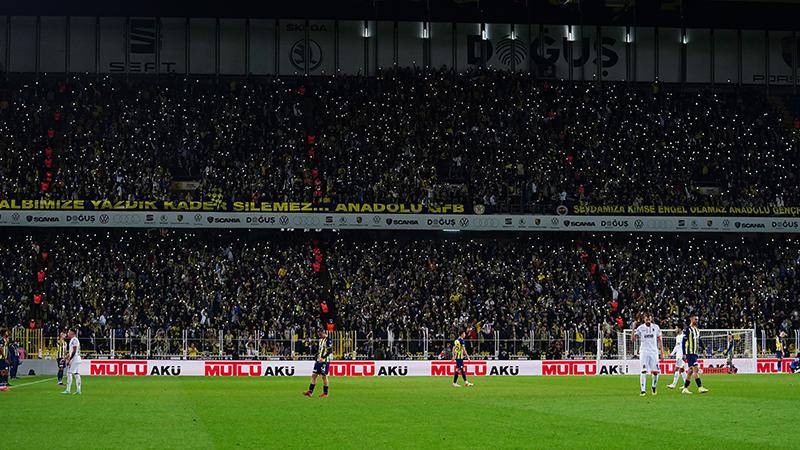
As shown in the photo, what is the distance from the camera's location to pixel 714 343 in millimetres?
50688

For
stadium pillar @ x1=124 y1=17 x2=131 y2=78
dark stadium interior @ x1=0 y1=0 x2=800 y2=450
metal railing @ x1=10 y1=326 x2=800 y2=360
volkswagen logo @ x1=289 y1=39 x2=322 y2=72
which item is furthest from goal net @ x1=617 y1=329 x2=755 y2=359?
stadium pillar @ x1=124 y1=17 x2=131 y2=78

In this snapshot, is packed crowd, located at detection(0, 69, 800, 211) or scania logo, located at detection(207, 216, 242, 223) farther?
packed crowd, located at detection(0, 69, 800, 211)

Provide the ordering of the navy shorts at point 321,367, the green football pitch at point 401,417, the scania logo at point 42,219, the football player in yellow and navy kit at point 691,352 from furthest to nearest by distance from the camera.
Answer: the scania logo at point 42,219, the football player in yellow and navy kit at point 691,352, the navy shorts at point 321,367, the green football pitch at point 401,417

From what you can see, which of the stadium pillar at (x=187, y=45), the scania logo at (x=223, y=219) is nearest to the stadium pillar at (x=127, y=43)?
the stadium pillar at (x=187, y=45)

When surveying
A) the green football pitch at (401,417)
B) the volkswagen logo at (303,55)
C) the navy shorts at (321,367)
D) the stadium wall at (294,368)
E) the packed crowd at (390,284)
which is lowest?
the stadium wall at (294,368)

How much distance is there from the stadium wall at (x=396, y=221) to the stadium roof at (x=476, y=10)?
13.5 m

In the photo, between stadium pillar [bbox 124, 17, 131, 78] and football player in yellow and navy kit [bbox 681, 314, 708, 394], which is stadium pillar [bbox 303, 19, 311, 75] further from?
football player in yellow and navy kit [bbox 681, 314, 708, 394]

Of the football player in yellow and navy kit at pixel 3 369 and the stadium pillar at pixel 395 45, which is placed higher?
the stadium pillar at pixel 395 45

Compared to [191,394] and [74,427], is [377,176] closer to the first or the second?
[191,394]

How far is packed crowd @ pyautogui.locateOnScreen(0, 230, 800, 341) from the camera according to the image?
5178 centimetres

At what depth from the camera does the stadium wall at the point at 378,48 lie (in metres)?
66.8

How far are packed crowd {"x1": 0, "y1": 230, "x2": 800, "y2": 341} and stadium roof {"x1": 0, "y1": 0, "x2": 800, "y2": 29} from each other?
1486 cm

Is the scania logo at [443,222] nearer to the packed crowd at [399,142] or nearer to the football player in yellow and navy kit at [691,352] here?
the packed crowd at [399,142]

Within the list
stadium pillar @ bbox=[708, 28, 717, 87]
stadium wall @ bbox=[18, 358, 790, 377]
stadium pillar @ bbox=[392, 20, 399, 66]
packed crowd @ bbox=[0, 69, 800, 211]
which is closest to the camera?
stadium wall @ bbox=[18, 358, 790, 377]
